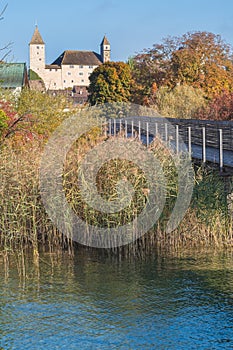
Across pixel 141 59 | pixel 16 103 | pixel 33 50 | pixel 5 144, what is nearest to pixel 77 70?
pixel 33 50

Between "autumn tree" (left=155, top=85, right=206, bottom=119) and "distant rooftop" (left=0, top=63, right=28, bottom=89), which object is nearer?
"autumn tree" (left=155, top=85, right=206, bottom=119)

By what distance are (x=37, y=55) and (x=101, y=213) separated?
119 meters

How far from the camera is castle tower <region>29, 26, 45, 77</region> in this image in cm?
12838

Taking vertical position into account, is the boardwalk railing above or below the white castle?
below

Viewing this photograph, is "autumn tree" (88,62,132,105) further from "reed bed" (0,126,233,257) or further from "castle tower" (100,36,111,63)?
"castle tower" (100,36,111,63)

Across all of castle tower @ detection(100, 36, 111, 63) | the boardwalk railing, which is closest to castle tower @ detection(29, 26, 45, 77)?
castle tower @ detection(100, 36, 111, 63)

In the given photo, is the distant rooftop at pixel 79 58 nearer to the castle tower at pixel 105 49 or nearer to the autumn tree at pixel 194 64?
the castle tower at pixel 105 49

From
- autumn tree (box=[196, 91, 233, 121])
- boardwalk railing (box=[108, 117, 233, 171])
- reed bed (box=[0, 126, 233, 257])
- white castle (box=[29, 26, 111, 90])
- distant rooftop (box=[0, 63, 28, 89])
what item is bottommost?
reed bed (box=[0, 126, 233, 257])

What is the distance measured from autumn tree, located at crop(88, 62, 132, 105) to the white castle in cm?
6955

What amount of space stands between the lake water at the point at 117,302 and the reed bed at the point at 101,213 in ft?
1.67

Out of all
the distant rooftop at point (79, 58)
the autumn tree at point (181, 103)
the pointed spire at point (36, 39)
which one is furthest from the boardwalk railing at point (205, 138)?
the pointed spire at point (36, 39)

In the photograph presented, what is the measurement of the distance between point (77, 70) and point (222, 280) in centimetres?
12253

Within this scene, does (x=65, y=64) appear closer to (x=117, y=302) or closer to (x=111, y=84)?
(x=111, y=84)

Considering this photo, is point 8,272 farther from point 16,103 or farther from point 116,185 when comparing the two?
point 16,103
